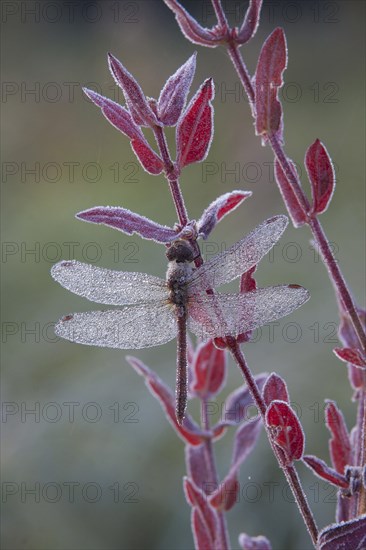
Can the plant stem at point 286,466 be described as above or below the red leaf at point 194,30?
below

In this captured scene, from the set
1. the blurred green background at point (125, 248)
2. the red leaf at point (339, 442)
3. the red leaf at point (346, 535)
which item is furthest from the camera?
the blurred green background at point (125, 248)

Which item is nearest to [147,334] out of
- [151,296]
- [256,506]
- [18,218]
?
[151,296]

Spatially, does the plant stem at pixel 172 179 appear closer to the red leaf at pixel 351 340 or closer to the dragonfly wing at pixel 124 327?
the dragonfly wing at pixel 124 327

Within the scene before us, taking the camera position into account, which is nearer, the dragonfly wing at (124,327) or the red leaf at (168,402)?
the dragonfly wing at (124,327)

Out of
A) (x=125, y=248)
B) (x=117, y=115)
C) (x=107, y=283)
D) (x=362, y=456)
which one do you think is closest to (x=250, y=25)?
(x=117, y=115)

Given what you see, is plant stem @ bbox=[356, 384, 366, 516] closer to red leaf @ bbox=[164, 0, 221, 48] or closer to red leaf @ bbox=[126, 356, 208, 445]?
red leaf @ bbox=[126, 356, 208, 445]

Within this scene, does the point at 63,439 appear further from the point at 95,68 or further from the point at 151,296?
the point at 95,68

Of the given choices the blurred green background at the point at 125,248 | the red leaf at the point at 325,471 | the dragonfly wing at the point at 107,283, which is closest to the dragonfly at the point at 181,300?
the dragonfly wing at the point at 107,283
